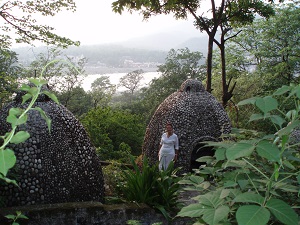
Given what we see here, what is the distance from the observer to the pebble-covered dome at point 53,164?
4.99 meters

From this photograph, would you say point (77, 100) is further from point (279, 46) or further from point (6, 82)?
point (279, 46)

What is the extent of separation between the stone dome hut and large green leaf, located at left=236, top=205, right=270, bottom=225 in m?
6.84

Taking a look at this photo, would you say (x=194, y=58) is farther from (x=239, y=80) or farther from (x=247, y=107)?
(x=247, y=107)

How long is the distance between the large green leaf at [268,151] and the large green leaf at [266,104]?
0.14m

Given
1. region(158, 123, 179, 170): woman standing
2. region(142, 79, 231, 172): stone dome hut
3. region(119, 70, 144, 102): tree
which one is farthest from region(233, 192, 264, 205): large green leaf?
region(119, 70, 144, 102): tree

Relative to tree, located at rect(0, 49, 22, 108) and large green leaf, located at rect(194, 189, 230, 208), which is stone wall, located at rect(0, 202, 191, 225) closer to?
tree, located at rect(0, 49, 22, 108)

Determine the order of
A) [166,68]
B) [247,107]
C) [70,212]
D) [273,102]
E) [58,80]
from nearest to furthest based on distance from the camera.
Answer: [273,102]
[70,212]
[247,107]
[58,80]
[166,68]

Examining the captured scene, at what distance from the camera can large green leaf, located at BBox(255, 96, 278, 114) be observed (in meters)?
1.46

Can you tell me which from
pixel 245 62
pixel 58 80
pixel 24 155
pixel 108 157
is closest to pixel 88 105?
pixel 58 80

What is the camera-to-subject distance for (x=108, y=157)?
11188 mm

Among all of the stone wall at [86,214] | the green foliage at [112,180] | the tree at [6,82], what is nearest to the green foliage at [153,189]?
the stone wall at [86,214]

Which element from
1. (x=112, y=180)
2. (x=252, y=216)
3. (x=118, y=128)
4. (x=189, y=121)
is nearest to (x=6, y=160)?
(x=252, y=216)

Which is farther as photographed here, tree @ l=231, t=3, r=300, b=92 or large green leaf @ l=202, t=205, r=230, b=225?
tree @ l=231, t=3, r=300, b=92

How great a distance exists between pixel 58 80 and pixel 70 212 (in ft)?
64.5
